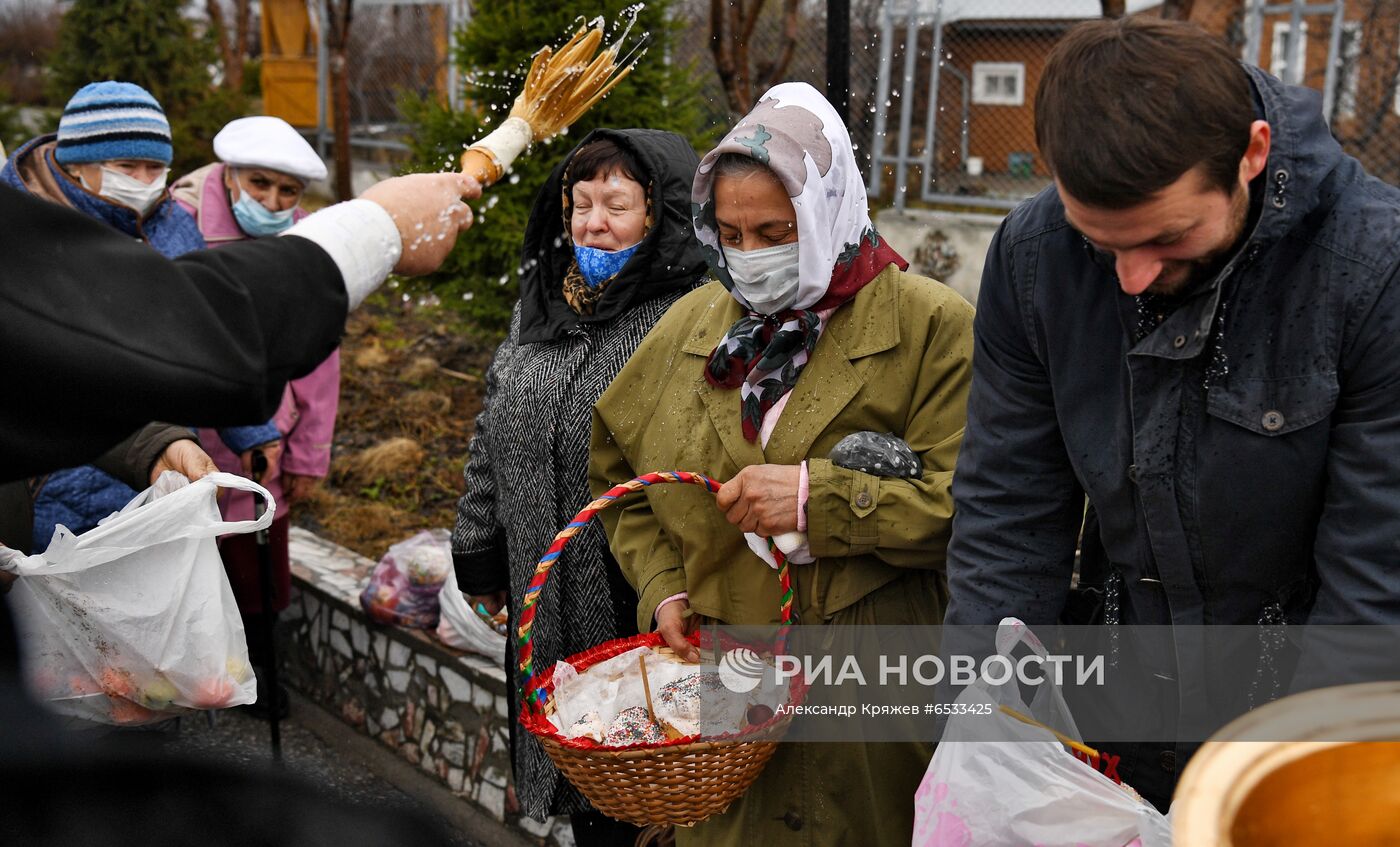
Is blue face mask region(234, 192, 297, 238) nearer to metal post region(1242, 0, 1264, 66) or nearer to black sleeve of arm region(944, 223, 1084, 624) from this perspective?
black sleeve of arm region(944, 223, 1084, 624)

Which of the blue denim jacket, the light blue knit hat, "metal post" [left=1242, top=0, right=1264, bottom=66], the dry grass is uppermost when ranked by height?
"metal post" [left=1242, top=0, right=1264, bottom=66]

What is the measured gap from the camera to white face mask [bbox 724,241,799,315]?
8.57 feet

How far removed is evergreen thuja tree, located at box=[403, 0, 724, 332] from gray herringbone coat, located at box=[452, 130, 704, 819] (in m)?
2.30

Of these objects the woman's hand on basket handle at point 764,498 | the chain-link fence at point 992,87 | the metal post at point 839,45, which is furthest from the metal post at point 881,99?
the woman's hand on basket handle at point 764,498

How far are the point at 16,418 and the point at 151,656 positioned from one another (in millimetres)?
1919

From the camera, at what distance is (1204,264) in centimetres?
185

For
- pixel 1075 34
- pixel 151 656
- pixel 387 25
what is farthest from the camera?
pixel 387 25

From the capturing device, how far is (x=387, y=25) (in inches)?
568

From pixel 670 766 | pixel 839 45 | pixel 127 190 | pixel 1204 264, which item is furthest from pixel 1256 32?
pixel 670 766

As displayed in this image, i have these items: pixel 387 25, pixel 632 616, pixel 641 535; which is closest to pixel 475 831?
pixel 632 616

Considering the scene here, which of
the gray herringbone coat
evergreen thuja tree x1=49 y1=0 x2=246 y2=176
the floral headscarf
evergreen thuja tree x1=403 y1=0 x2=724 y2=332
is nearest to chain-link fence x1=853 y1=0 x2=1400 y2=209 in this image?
evergreen thuja tree x1=403 y1=0 x2=724 y2=332

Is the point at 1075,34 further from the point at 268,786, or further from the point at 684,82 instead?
the point at 684,82

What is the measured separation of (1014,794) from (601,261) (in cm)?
179

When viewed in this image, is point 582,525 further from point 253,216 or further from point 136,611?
point 253,216
